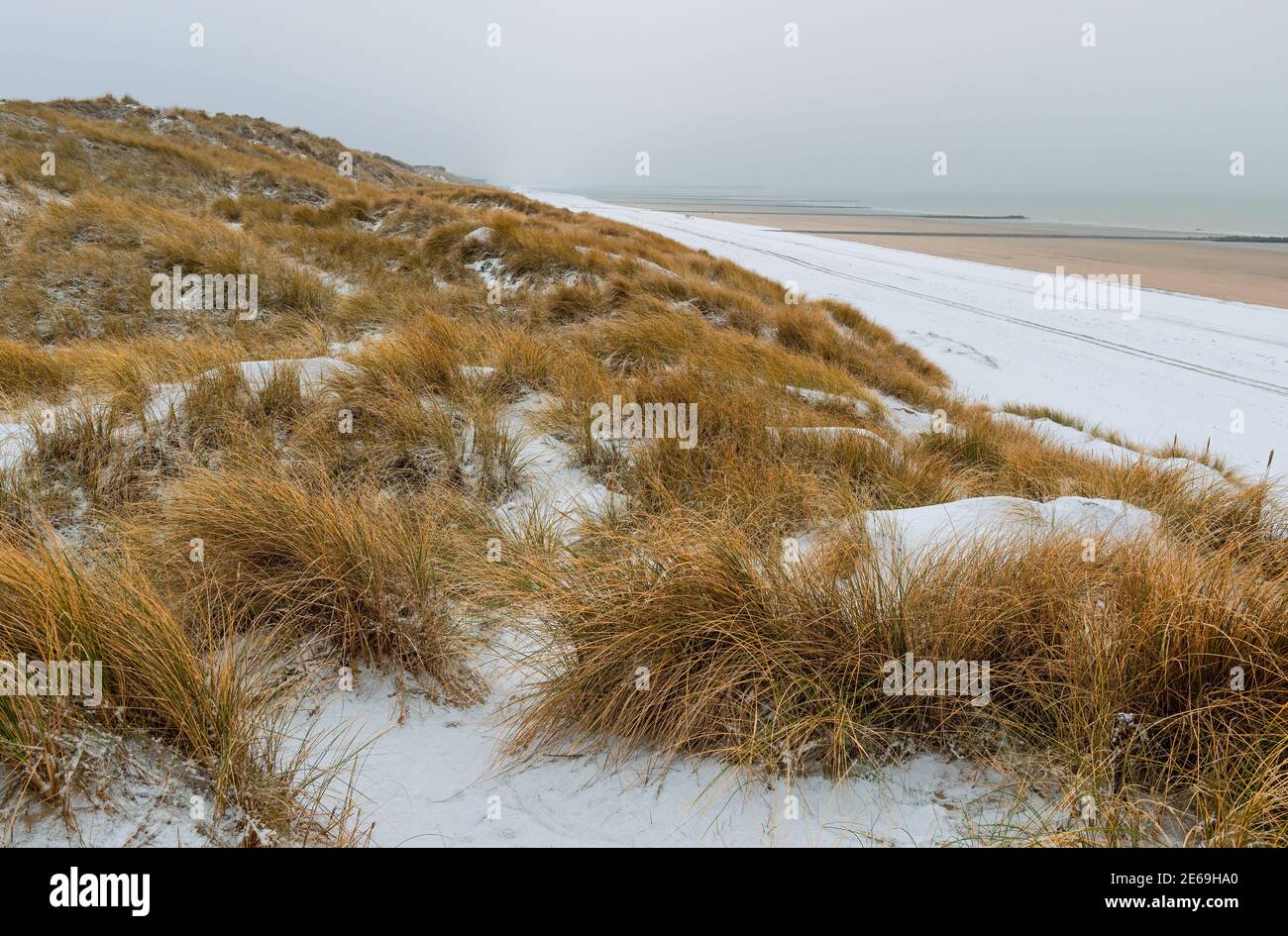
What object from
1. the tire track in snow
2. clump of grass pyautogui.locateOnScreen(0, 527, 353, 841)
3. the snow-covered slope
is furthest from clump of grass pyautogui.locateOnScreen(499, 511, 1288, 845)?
the tire track in snow

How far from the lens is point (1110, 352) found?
40.9 feet

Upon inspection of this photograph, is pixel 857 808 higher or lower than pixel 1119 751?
lower

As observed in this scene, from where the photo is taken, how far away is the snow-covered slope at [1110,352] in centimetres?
902

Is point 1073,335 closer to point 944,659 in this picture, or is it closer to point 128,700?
point 944,659

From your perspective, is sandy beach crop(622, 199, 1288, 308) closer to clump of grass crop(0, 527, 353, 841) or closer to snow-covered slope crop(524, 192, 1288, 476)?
snow-covered slope crop(524, 192, 1288, 476)

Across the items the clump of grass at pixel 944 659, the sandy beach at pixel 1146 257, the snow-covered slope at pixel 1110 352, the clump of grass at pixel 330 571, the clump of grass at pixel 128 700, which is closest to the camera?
the clump of grass at pixel 128 700

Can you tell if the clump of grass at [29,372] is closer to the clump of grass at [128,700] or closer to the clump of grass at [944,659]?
the clump of grass at [128,700]

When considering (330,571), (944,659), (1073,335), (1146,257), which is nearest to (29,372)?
(330,571)

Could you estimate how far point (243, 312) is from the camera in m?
7.51

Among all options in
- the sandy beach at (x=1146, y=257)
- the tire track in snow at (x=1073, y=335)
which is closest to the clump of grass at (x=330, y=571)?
the tire track in snow at (x=1073, y=335)
